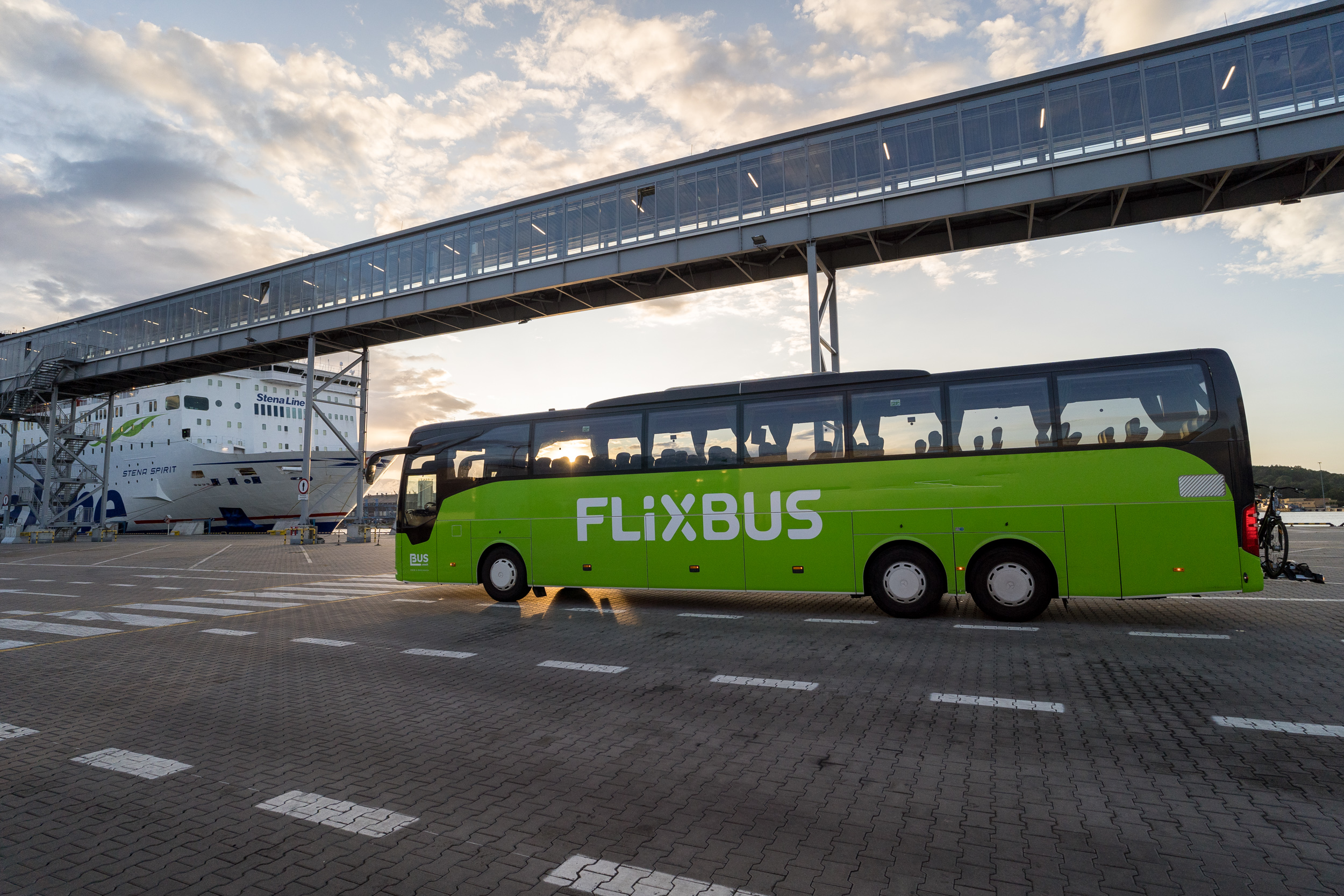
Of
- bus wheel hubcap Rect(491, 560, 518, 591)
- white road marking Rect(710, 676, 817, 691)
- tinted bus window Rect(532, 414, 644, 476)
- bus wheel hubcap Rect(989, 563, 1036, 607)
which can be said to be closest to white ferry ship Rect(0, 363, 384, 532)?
bus wheel hubcap Rect(491, 560, 518, 591)

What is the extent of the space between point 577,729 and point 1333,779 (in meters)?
4.32

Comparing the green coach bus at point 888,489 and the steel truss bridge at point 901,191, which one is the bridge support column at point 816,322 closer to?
the steel truss bridge at point 901,191

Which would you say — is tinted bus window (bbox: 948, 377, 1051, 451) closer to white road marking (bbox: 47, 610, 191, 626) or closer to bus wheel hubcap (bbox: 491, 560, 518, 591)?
bus wheel hubcap (bbox: 491, 560, 518, 591)

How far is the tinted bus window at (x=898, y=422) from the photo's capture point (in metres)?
8.90

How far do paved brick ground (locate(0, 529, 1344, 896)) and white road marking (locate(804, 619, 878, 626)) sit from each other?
219 mm

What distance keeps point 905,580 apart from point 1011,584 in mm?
1279

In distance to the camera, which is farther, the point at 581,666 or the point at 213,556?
the point at 213,556

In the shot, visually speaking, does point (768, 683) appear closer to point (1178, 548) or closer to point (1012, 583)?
point (1012, 583)

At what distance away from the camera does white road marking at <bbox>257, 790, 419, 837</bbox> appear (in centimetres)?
321

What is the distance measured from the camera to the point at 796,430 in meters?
9.55

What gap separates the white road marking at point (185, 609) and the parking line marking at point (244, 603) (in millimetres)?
376

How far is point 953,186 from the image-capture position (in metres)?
16.8

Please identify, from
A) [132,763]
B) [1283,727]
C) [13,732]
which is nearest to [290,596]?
[13,732]

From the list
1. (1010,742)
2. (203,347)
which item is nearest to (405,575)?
(1010,742)
